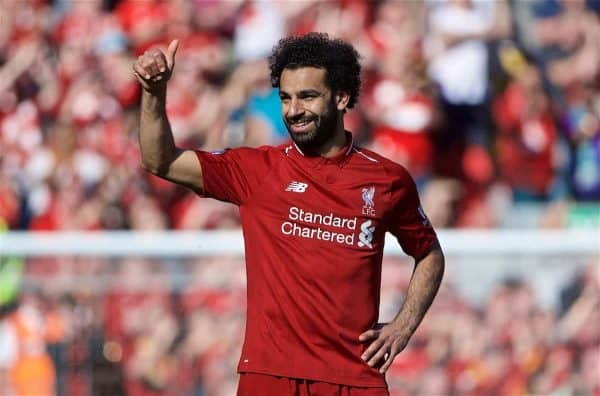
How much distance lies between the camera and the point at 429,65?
10781 mm

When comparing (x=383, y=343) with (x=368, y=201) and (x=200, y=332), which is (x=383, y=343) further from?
(x=200, y=332)

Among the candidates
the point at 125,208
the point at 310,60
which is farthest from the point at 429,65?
the point at 310,60

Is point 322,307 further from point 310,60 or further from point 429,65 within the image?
point 429,65

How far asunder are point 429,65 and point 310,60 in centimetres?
553

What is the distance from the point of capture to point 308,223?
208 inches

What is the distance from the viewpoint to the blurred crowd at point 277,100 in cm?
1027

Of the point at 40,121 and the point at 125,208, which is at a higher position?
the point at 40,121

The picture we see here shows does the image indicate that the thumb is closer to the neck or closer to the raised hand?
the neck

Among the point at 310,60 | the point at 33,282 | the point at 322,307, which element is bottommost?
the point at 33,282

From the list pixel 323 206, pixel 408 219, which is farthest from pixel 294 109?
pixel 408 219

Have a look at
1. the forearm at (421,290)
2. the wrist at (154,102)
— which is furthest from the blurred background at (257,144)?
the wrist at (154,102)

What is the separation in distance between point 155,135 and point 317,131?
69cm

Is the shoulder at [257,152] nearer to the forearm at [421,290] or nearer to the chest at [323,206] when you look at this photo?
the chest at [323,206]

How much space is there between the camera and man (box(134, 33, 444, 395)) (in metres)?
5.18
